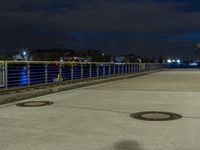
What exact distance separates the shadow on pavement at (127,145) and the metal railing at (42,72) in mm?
9220

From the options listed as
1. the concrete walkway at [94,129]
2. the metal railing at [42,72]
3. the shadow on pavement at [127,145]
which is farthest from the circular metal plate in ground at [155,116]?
the metal railing at [42,72]

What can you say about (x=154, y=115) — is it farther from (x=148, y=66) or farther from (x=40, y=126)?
(x=148, y=66)

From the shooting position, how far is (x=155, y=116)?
8664 millimetres

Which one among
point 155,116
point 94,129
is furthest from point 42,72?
point 94,129

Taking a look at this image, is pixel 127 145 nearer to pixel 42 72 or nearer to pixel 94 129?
pixel 94 129

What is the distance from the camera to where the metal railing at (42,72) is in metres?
14.8

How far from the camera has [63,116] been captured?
28.7 ft

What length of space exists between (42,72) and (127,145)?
12.5 m

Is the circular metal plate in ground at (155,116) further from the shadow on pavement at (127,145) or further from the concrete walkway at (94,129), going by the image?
the shadow on pavement at (127,145)

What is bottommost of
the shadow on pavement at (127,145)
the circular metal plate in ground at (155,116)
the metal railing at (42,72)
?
the shadow on pavement at (127,145)

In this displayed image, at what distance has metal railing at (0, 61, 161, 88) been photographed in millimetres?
14821

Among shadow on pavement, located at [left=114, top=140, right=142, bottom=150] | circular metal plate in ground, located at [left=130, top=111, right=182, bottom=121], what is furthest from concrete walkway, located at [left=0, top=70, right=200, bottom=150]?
circular metal plate in ground, located at [left=130, top=111, right=182, bottom=121]

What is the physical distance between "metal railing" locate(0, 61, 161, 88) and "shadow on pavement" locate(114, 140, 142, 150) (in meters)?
9.22

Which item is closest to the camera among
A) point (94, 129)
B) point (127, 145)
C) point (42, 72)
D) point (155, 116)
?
point (127, 145)
